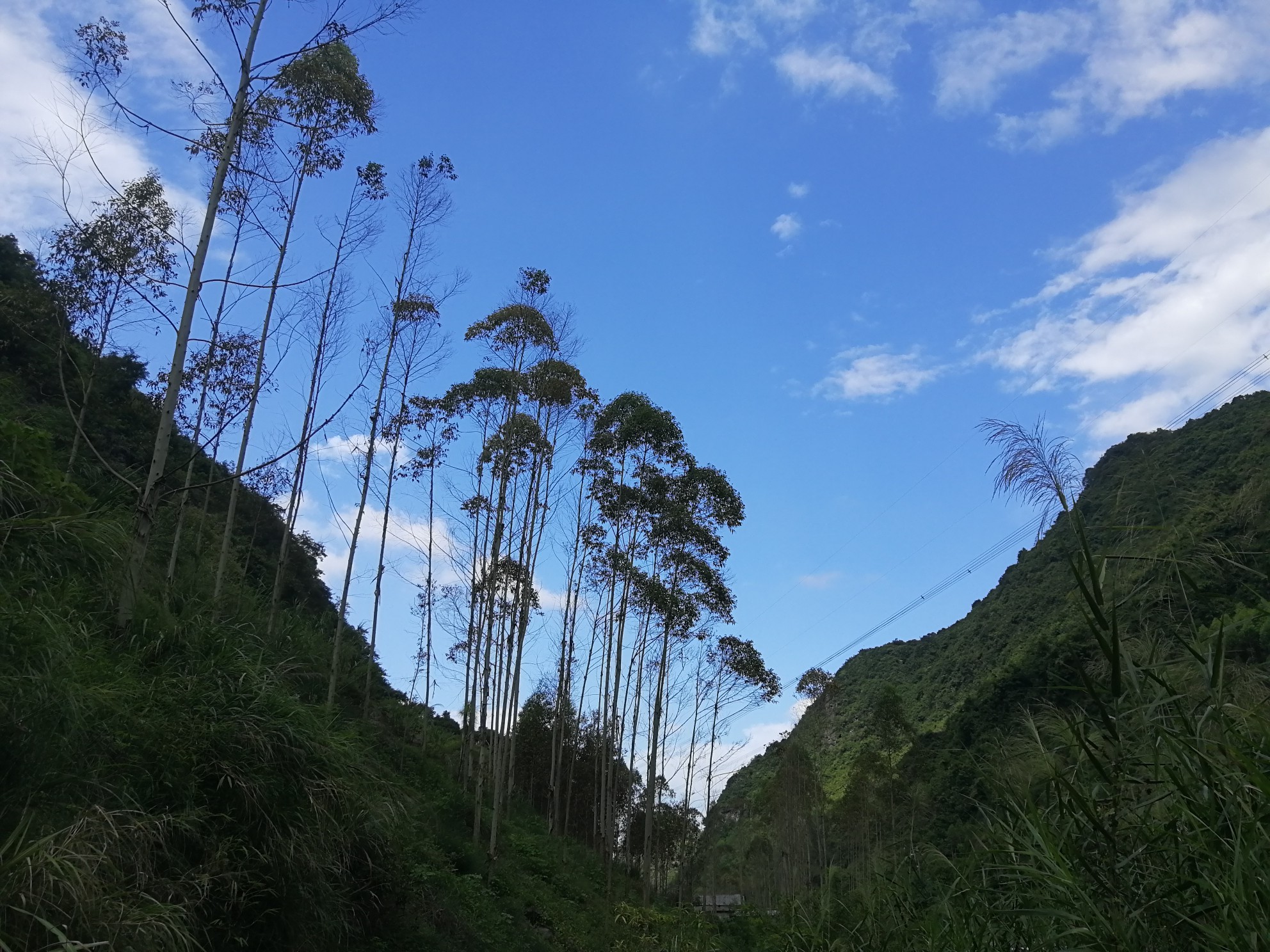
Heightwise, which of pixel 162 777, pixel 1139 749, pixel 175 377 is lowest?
pixel 162 777

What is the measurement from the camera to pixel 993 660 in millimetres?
36906

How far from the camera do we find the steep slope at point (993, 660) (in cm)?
368

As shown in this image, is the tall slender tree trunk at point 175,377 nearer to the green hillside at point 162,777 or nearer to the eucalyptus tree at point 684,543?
the green hillside at point 162,777

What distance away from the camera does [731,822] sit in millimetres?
53438

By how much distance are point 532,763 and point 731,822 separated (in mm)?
28053

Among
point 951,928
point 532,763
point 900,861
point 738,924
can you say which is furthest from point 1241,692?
point 532,763

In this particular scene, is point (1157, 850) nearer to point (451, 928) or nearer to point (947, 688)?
point (451, 928)

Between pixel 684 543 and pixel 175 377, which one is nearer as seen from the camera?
pixel 175 377

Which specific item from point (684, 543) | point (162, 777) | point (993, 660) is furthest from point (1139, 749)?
point (993, 660)

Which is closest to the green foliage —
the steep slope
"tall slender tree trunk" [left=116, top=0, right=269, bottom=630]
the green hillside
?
the steep slope

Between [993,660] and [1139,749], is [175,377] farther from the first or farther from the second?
[993,660]

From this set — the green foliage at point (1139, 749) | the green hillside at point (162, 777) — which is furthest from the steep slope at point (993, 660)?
the green hillside at point (162, 777)

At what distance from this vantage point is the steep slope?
3678mm

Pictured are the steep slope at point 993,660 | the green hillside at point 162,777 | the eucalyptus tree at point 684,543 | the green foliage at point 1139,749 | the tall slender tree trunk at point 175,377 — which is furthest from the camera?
the eucalyptus tree at point 684,543
